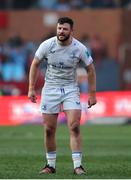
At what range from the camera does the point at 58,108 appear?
1298cm

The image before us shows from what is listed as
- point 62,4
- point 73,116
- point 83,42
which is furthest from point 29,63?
point 73,116

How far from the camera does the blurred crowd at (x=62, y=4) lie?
3139 cm

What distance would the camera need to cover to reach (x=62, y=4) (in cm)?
3166

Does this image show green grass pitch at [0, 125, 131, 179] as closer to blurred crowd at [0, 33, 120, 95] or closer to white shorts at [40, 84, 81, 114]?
white shorts at [40, 84, 81, 114]

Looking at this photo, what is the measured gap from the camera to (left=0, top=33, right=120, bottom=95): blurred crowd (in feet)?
94.6

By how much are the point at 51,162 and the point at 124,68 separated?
17196mm

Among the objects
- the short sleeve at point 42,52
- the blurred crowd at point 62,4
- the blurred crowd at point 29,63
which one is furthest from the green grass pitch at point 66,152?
the blurred crowd at point 62,4

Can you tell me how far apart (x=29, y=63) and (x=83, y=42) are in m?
1.84

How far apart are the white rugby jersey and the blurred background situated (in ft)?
43.9

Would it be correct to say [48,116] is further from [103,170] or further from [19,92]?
[19,92]

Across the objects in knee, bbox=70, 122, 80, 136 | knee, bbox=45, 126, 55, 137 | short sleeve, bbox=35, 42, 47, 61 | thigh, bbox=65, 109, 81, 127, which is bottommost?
knee, bbox=45, 126, 55, 137

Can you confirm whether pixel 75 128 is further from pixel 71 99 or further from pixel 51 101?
pixel 51 101

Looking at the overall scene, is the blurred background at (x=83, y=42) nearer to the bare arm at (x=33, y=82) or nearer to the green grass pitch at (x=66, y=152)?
the green grass pitch at (x=66, y=152)

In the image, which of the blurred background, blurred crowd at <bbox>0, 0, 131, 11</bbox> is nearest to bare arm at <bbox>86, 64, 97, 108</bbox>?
the blurred background
